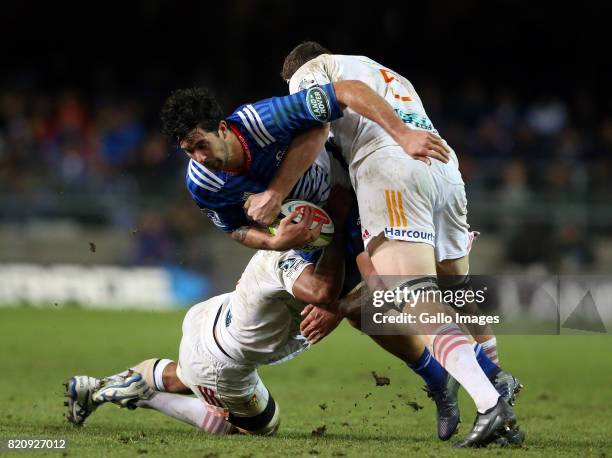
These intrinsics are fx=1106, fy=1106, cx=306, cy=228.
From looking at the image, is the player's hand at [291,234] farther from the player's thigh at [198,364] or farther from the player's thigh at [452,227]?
the player's thigh at [198,364]

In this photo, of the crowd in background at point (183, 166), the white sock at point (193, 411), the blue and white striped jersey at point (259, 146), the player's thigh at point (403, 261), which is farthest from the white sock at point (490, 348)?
the crowd in background at point (183, 166)

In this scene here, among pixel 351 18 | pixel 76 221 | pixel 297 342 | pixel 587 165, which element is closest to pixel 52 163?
pixel 76 221

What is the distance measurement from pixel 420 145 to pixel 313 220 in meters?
0.78

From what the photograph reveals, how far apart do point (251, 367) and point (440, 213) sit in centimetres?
144

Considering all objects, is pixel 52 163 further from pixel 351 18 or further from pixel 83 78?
pixel 351 18

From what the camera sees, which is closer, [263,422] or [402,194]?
[402,194]

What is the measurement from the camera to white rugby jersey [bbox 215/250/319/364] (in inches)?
249

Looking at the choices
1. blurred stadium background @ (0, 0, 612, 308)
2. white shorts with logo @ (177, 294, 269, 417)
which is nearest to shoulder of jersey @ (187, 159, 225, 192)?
white shorts with logo @ (177, 294, 269, 417)

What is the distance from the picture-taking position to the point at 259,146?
5.93m

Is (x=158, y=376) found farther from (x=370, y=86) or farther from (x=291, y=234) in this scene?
(x=370, y=86)

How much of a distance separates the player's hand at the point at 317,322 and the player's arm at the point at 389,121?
3.29 feet

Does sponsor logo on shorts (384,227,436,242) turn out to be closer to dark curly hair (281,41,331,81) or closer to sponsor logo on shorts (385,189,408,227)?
sponsor logo on shorts (385,189,408,227)

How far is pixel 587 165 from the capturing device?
16531 mm

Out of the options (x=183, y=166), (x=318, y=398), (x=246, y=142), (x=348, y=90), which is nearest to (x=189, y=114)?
(x=246, y=142)
